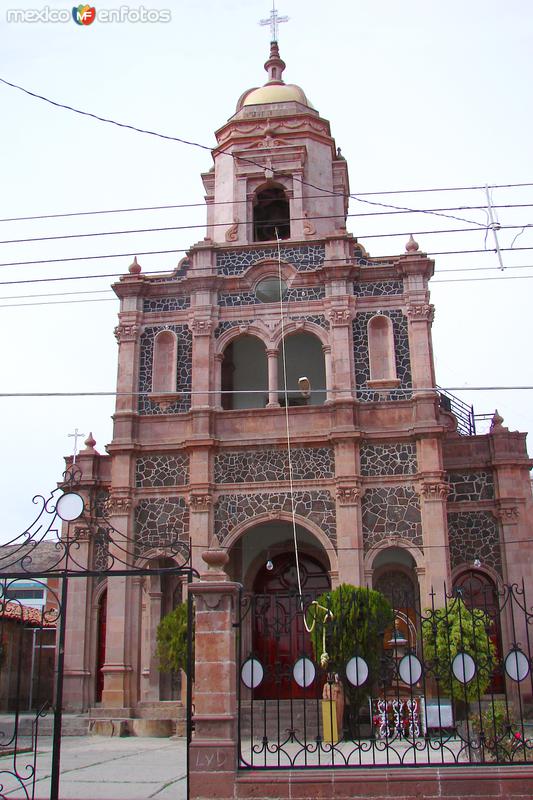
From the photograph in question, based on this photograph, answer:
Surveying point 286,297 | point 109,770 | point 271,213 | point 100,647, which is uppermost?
point 271,213

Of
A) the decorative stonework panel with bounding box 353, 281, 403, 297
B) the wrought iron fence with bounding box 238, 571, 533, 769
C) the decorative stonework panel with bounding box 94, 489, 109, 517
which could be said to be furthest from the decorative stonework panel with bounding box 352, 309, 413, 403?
the decorative stonework panel with bounding box 94, 489, 109, 517

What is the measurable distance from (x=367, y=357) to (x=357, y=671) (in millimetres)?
14217

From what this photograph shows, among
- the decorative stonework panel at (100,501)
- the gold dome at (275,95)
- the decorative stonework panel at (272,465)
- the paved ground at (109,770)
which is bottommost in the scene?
the paved ground at (109,770)

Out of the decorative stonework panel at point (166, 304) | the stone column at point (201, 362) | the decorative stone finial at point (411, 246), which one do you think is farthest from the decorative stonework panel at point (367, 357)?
the decorative stonework panel at point (166, 304)

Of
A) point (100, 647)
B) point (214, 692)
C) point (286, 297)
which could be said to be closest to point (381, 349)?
point (286, 297)

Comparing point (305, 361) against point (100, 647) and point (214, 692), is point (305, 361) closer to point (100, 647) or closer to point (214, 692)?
point (100, 647)

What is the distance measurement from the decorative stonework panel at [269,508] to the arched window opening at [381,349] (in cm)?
358

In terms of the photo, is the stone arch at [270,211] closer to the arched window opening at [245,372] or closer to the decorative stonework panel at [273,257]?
the decorative stonework panel at [273,257]

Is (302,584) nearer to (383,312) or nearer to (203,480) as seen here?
(203,480)

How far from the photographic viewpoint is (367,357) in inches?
916

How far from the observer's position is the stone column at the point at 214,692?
9469 millimetres

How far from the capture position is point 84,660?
74.4 ft

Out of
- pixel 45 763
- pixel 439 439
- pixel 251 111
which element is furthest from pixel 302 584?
pixel 251 111

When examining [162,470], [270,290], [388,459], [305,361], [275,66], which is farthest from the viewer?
[275,66]
